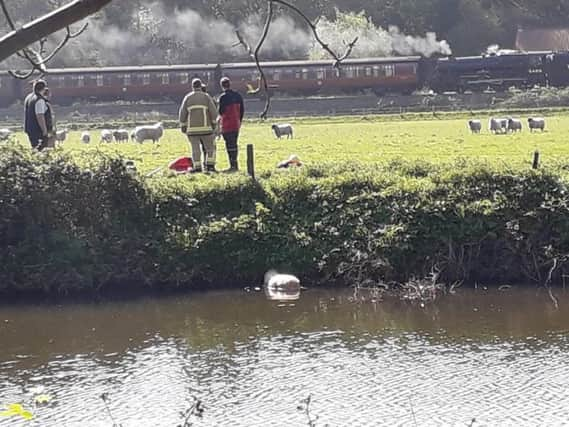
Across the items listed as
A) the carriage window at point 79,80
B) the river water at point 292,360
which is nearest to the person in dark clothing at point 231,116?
the river water at point 292,360

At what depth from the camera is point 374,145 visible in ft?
98.4

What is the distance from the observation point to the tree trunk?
12.7 feet

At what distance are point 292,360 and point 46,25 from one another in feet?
26.9

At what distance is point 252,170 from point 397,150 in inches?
401

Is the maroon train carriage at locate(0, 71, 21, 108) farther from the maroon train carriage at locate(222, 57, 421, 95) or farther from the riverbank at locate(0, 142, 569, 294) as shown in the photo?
the riverbank at locate(0, 142, 569, 294)

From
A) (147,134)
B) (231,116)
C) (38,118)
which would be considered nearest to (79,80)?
(147,134)

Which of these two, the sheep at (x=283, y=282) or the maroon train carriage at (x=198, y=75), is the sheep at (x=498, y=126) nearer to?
the sheep at (x=283, y=282)

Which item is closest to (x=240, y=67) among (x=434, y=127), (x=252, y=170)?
(x=434, y=127)

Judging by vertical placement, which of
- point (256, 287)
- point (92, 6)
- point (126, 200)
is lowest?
point (256, 287)

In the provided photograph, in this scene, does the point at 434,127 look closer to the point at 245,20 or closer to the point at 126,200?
the point at 126,200

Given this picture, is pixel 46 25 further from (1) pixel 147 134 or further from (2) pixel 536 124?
(2) pixel 536 124

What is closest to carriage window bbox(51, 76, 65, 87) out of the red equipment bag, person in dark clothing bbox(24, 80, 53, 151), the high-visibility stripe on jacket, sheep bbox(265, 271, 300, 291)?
the red equipment bag

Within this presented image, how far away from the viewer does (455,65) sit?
6238 cm

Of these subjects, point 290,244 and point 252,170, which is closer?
point 290,244
